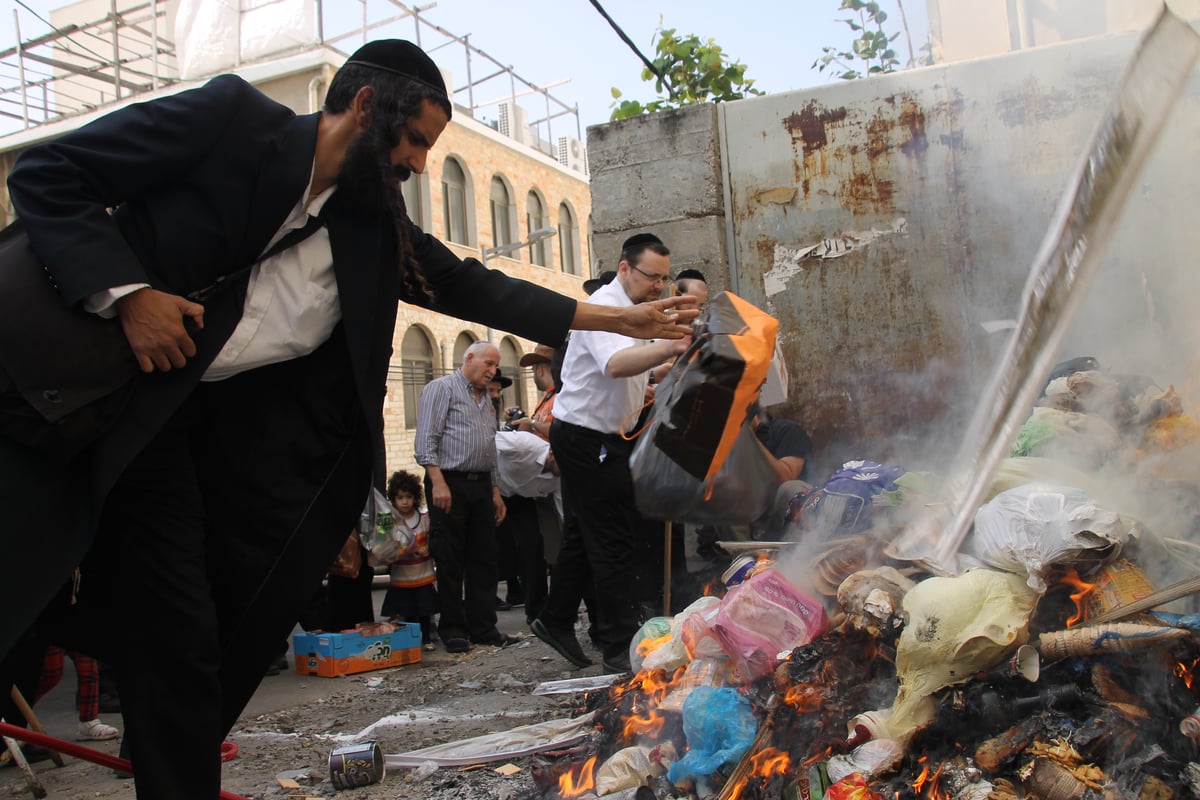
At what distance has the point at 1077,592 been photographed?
2807mm

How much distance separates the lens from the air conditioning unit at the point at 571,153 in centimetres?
2975

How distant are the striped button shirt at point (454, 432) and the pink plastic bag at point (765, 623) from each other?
10.3 ft

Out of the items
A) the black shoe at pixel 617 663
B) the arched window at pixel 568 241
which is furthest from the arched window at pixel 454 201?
the black shoe at pixel 617 663

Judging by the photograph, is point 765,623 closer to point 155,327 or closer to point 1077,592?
point 1077,592

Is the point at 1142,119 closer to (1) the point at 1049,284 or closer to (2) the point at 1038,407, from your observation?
(1) the point at 1049,284

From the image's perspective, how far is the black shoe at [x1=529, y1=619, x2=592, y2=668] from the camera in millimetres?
5004

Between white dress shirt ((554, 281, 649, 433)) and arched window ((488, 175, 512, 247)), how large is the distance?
67.7 ft

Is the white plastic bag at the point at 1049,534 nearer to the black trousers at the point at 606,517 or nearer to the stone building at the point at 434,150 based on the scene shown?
the black trousers at the point at 606,517

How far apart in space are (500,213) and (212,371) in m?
24.0

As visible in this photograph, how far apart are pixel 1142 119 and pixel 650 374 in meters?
3.13

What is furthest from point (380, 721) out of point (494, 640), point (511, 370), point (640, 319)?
point (511, 370)

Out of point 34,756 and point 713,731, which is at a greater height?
point 713,731

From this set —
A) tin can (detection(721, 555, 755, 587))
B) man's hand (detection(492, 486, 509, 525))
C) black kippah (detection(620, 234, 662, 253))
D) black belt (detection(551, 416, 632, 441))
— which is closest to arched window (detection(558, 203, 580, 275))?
man's hand (detection(492, 486, 509, 525))

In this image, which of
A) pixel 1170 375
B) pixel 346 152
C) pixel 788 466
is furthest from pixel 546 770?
pixel 1170 375
